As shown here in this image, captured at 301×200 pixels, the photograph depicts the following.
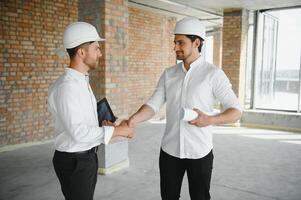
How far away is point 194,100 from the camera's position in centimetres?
218

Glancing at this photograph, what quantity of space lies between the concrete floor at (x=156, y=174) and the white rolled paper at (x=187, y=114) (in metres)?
1.94

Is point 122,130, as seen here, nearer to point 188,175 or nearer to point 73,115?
point 73,115

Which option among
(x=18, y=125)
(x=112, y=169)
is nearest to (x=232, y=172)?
(x=112, y=169)

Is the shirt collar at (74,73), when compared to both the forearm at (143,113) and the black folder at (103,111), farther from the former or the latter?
the forearm at (143,113)

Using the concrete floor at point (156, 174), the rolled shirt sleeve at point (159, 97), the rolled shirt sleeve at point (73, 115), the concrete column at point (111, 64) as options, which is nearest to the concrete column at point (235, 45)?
the concrete floor at point (156, 174)

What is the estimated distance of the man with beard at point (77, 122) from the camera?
1.79 meters

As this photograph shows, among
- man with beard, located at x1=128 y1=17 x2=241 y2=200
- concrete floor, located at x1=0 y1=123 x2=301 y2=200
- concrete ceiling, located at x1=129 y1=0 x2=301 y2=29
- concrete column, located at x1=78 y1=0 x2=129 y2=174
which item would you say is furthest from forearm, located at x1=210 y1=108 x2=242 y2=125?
concrete ceiling, located at x1=129 y1=0 x2=301 y2=29

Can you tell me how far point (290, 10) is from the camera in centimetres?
816

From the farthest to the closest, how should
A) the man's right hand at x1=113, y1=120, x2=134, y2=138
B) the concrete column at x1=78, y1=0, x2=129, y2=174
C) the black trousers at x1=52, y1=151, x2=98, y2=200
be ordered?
the concrete column at x1=78, y1=0, x2=129, y2=174 → the man's right hand at x1=113, y1=120, x2=134, y2=138 → the black trousers at x1=52, y1=151, x2=98, y2=200

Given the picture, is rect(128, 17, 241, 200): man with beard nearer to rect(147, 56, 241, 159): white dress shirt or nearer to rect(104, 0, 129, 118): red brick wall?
rect(147, 56, 241, 159): white dress shirt

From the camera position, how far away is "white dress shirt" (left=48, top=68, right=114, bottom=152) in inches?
69.8

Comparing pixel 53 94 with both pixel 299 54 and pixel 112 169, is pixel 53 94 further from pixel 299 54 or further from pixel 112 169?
pixel 299 54

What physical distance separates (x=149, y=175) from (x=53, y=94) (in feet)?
9.02

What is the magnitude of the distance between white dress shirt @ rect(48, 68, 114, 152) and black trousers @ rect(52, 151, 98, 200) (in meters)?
0.05
